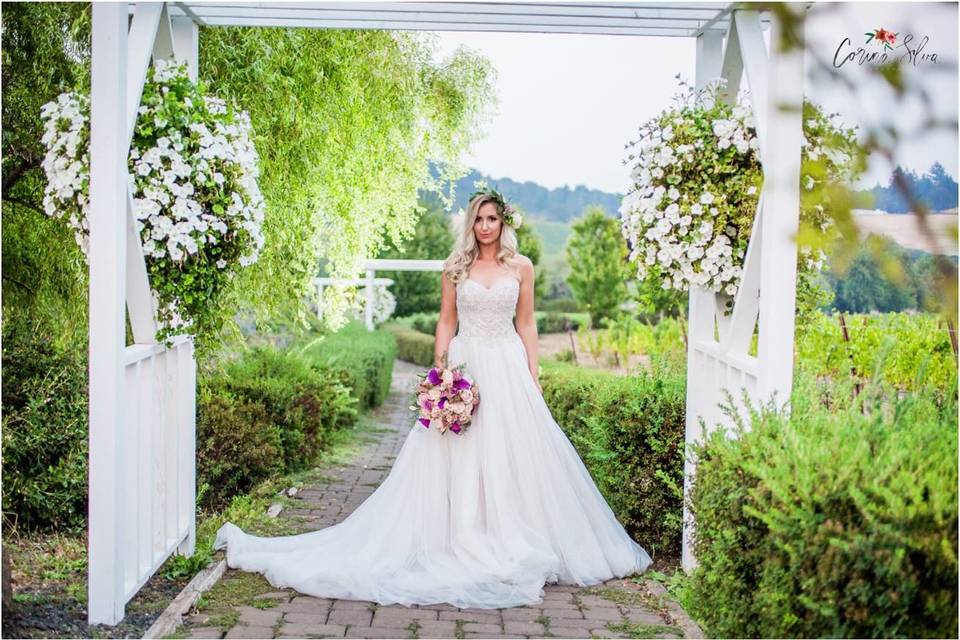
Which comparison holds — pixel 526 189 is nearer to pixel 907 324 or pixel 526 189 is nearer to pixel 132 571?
pixel 907 324

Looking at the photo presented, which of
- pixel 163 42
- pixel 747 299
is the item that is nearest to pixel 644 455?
pixel 747 299

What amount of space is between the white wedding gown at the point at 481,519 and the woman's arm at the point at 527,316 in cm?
13

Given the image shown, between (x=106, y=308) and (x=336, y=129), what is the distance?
370 cm

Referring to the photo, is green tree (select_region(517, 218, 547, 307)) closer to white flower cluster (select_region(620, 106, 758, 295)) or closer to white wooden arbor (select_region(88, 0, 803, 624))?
white wooden arbor (select_region(88, 0, 803, 624))

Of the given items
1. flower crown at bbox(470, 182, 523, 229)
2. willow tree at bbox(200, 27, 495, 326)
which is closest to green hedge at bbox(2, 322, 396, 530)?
willow tree at bbox(200, 27, 495, 326)

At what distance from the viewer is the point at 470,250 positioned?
5832 millimetres

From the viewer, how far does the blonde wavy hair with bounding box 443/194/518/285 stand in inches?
227

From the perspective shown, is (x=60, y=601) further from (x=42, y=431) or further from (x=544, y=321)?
(x=544, y=321)

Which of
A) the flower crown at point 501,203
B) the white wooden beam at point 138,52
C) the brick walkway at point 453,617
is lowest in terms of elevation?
the brick walkway at point 453,617

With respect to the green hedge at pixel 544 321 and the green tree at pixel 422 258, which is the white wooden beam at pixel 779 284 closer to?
the green hedge at pixel 544 321

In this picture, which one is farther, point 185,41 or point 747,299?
point 185,41

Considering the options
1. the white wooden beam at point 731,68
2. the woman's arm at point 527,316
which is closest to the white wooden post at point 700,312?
the white wooden beam at point 731,68

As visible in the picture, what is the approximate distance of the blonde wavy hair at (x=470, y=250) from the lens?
5.77 m

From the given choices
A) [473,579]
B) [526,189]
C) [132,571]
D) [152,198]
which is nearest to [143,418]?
[132,571]
